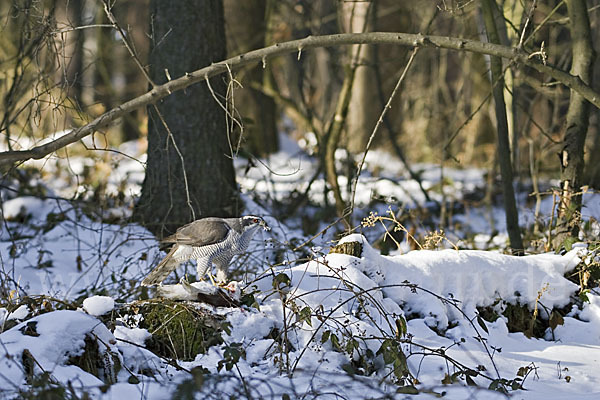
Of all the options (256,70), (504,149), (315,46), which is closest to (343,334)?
(315,46)

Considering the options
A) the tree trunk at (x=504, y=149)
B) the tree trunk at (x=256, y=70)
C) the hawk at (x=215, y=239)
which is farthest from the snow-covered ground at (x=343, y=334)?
the tree trunk at (x=256, y=70)

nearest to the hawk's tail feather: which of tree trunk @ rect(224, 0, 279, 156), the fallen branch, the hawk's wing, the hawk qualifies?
the hawk

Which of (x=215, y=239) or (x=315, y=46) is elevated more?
(x=315, y=46)

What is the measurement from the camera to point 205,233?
4.82 meters

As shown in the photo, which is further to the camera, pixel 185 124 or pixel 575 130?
pixel 185 124

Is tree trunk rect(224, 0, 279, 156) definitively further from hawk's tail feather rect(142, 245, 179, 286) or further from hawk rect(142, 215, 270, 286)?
hawk rect(142, 215, 270, 286)

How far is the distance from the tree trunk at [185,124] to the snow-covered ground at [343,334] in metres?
0.58

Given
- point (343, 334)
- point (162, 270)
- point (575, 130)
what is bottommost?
point (343, 334)

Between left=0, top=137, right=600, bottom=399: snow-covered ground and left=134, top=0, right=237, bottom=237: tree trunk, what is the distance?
0.58m

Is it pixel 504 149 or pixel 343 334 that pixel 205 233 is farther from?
pixel 504 149

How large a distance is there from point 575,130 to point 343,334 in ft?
10.9

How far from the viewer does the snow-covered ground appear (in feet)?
12.5

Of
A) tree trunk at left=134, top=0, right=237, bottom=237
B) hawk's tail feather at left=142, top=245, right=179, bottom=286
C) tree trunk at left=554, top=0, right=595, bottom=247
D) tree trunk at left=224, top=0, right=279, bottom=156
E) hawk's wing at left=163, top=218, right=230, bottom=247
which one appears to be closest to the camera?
hawk's wing at left=163, top=218, right=230, bottom=247

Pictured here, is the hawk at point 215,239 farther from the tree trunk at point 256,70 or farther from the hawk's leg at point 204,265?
the tree trunk at point 256,70
